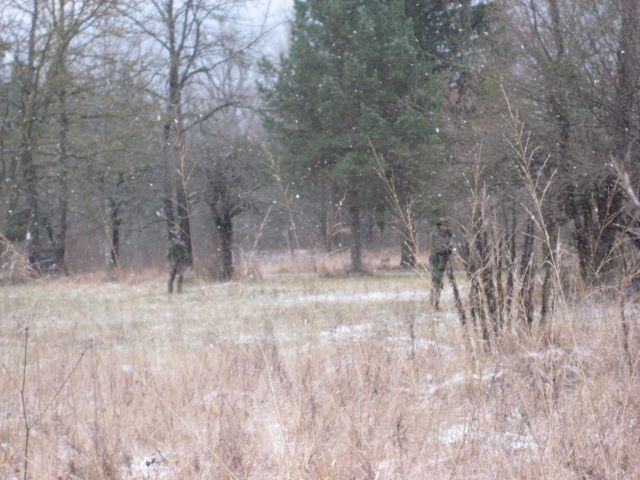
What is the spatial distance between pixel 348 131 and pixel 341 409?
682 inches

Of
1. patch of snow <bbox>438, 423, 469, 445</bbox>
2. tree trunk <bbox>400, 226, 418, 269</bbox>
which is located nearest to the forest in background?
tree trunk <bbox>400, 226, 418, 269</bbox>

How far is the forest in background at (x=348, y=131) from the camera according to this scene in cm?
792

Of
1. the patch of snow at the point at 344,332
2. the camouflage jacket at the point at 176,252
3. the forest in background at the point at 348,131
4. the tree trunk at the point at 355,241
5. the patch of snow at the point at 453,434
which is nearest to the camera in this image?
the patch of snow at the point at 453,434

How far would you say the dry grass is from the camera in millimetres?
3271

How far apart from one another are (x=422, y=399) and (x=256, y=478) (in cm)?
129

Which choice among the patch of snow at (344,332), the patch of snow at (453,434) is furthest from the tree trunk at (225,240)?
the patch of snow at (453,434)

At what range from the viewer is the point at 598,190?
948 cm

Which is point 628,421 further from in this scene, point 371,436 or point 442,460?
point 371,436

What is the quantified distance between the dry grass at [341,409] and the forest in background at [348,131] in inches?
28.6

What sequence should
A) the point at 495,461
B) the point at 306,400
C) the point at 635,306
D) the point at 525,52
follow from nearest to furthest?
the point at 495,461 < the point at 306,400 < the point at 635,306 < the point at 525,52

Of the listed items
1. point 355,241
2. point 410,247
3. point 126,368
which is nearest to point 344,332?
point 126,368

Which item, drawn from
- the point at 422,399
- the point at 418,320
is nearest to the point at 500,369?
the point at 422,399

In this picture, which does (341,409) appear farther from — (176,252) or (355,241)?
(355,241)

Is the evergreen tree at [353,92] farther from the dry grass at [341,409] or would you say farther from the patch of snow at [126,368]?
the dry grass at [341,409]
